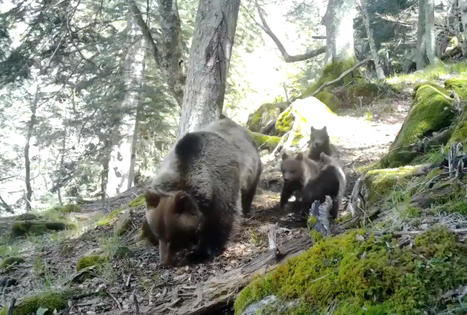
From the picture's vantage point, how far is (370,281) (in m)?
2.48

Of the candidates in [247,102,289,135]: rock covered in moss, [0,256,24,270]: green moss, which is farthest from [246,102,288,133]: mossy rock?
[0,256,24,270]: green moss

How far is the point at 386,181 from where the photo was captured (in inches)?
209

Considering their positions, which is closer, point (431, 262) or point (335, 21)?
point (431, 262)

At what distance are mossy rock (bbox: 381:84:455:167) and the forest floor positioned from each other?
1.30m

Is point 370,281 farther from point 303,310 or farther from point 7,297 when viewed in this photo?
point 7,297

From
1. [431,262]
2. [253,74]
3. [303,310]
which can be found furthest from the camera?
[253,74]

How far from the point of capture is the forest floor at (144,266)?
4.29 meters

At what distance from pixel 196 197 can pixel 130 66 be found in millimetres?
13113

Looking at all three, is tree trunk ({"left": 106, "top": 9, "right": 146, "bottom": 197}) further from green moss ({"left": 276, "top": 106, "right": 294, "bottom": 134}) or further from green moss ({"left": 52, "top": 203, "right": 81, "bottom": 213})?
green moss ({"left": 276, "top": 106, "right": 294, "bottom": 134})

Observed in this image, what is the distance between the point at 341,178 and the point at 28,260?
5.65 m

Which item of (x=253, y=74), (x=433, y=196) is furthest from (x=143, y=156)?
(x=433, y=196)

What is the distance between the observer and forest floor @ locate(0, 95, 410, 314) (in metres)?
4.29

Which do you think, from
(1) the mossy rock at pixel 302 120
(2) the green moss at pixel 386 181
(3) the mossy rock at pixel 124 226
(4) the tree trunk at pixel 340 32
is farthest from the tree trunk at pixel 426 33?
(3) the mossy rock at pixel 124 226

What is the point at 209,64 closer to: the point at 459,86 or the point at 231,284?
the point at 459,86
